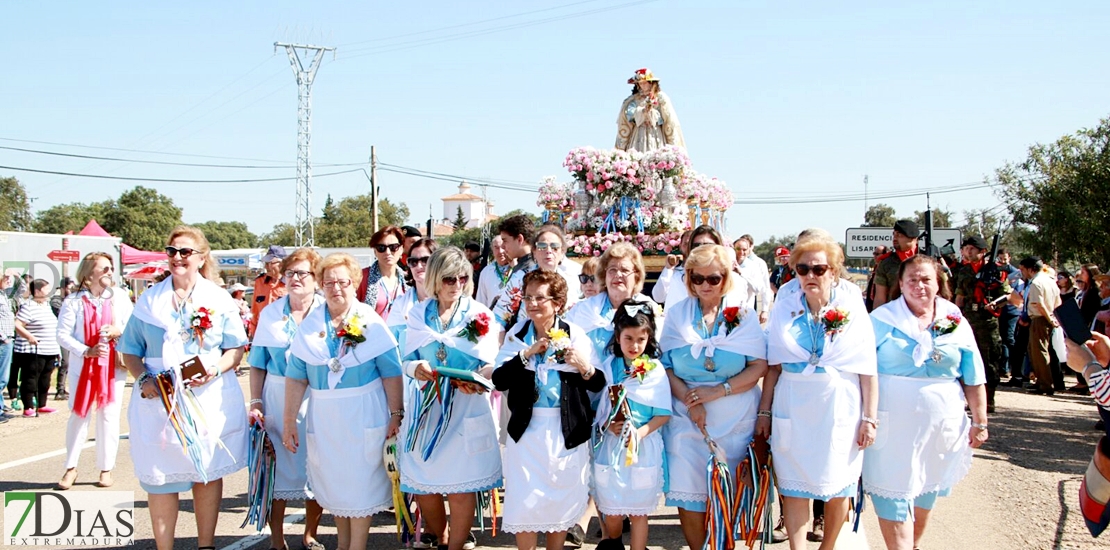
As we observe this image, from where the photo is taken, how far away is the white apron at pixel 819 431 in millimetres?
4527

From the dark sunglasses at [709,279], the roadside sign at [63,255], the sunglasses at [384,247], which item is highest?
the roadside sign at [63,255]

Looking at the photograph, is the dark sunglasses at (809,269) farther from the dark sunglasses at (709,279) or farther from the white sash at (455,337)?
the white sash at (455,337)

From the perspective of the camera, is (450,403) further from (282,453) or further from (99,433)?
(99,433)

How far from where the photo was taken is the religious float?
438 inches

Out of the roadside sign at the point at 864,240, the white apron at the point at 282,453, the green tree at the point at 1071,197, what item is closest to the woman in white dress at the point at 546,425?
the white apron at the point at 282,453

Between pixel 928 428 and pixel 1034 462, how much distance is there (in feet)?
13.4

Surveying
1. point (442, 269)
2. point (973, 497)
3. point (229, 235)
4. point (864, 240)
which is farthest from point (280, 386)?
point (229, 235)

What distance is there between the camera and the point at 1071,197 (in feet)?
68.8

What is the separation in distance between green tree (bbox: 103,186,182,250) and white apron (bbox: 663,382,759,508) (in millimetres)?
62982

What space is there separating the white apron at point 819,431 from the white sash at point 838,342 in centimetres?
7

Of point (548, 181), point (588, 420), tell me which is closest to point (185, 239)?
point (588, 420)

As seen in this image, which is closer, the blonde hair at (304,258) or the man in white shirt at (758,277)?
the blonde hair at (304,258)

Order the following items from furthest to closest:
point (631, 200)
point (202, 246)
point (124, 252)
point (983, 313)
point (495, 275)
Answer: point (124, 252) → point (631, 200) → point (983, 313) → point (495, 275) → point (202, 246)

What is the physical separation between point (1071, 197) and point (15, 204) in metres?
62.9
